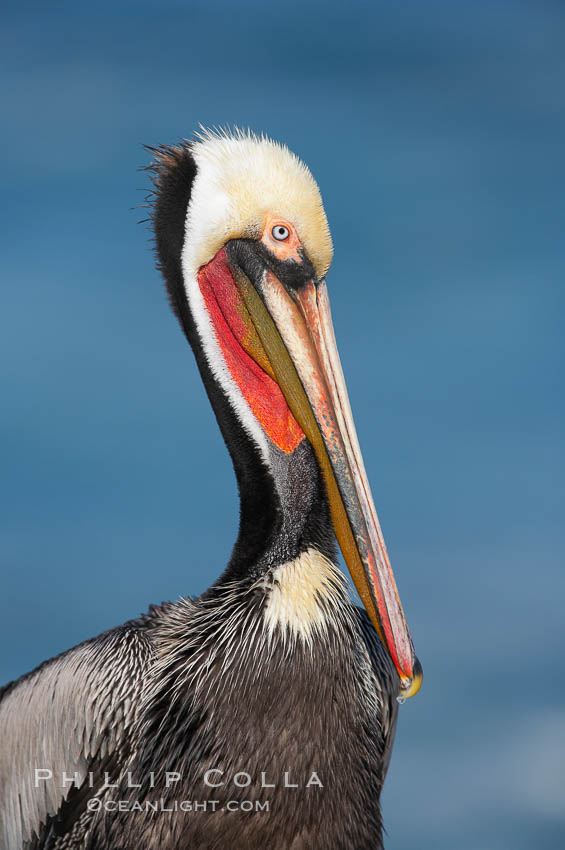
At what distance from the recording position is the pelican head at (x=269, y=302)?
3.90m

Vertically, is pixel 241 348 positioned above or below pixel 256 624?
above

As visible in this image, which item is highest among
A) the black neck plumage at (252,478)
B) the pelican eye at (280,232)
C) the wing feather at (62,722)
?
the pelican eye at (280,232)

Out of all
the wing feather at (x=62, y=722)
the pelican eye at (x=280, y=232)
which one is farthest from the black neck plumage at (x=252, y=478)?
the wing feather at (x=62, y=722)

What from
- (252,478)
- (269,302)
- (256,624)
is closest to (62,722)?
(256,624)

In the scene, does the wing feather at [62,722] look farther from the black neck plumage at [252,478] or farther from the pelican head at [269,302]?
the pelican head at [269,302]

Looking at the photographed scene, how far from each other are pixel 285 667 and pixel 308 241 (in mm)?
1798

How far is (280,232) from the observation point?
396cm

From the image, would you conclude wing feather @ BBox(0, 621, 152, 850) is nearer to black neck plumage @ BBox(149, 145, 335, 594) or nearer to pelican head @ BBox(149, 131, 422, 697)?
black neck plumage @ BBox(149, 145, 335, 594)

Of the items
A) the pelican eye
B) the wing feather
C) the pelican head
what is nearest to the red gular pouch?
the pelican head

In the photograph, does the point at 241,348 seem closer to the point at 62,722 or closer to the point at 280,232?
the point at 280,232

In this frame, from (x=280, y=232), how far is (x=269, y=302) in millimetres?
302

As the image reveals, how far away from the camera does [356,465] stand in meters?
3.84

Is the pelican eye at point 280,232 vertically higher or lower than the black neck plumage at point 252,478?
higher

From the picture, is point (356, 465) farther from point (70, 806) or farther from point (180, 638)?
point (70, 806)
